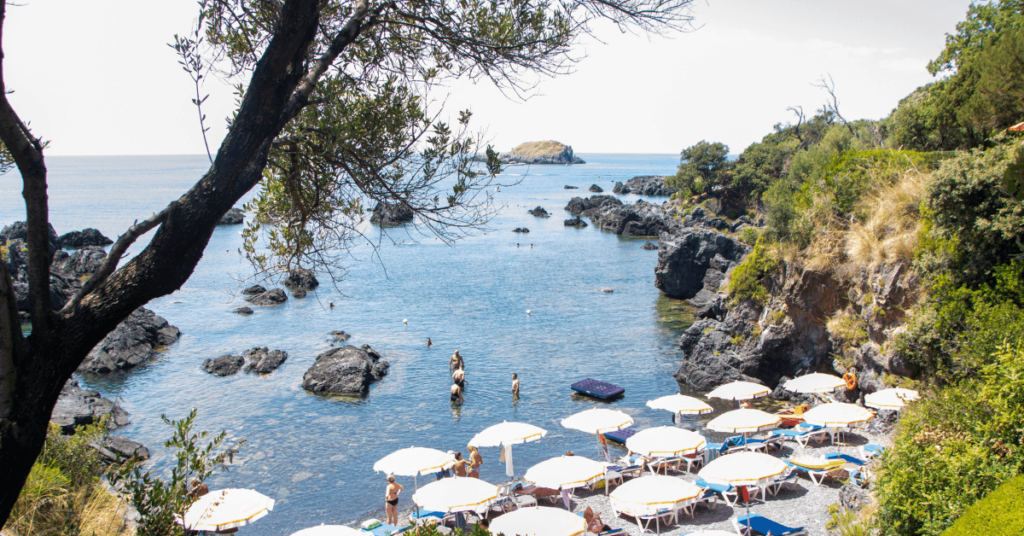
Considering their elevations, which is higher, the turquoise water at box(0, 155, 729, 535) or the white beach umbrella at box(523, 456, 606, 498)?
the white beach umbrella at box(523, 456, 606, 498)

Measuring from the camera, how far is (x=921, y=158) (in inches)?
774

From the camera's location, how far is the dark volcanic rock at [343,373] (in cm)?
3003

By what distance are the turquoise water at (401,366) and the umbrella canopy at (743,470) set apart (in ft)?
25.9

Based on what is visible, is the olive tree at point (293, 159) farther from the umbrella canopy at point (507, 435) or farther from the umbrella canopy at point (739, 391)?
the umbrella canopy at point (739, 391)

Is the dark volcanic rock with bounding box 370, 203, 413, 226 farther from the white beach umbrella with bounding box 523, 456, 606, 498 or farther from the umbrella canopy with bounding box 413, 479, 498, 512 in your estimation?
the white beach umbrella with bounding box 523, 456, 606, 498

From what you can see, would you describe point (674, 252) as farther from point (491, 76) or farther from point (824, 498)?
point (491, 76)

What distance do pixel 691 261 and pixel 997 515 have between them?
42825mm

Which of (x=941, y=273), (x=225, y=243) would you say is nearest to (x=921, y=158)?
(x=941, y=273)

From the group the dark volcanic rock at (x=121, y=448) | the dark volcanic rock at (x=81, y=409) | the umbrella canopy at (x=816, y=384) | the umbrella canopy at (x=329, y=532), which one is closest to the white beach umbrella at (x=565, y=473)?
the umbrella canopy at (x=329, y=532)

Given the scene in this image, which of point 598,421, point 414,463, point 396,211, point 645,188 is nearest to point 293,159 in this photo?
point 396,211

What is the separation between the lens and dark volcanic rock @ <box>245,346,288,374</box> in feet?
108

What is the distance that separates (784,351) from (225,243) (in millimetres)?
74470

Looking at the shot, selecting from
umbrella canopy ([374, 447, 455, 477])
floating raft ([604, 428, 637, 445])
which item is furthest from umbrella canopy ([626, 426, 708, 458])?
umbrella canopy ([374, 447, 455, 477])

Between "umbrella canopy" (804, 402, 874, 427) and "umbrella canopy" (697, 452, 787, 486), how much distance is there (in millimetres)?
4152
